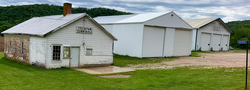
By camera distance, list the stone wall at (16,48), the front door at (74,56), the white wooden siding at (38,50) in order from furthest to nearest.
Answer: the stone wall at (16,48) < the front door at (74,56) < the white wooden siding at (38,50)

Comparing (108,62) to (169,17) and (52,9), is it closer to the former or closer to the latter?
(169,17)

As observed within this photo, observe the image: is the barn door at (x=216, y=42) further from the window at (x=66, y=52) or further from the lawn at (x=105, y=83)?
the window at (x=66, y=52)

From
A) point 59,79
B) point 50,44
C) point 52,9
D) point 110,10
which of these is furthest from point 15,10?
point 59,79

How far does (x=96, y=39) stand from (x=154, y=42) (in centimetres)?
908

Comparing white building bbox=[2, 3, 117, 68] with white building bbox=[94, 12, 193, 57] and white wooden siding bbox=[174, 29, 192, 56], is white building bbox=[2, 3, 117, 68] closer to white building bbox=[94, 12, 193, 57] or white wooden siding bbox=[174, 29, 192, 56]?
white building bbox=[94, 12, 193, 57]

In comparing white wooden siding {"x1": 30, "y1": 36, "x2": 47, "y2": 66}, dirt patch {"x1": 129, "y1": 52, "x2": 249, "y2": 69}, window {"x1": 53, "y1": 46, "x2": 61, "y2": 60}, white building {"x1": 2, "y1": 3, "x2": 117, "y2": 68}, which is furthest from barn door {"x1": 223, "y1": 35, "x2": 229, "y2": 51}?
white wooden siding {"x1": 30, "y1": 36, "x2": 47, "y2": 66}

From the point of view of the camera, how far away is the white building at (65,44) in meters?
14.4

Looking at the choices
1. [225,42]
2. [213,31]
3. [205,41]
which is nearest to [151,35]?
[205,41]

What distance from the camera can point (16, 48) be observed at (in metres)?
17.4

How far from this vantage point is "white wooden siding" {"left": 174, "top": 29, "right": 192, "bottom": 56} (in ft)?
87.2

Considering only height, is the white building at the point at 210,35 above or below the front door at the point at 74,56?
above

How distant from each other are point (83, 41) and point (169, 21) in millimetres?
12244

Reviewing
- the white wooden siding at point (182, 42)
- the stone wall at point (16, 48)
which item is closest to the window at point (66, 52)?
the stone wall at point (16, 48)

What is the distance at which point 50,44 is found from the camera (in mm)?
14312
